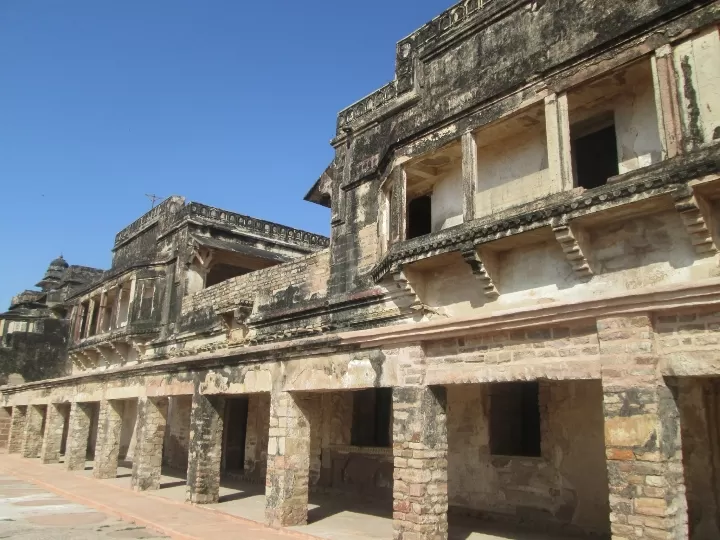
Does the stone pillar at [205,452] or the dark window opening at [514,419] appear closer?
the dark window opening at [514,419]

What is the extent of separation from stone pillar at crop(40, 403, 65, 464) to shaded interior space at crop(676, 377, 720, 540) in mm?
16909

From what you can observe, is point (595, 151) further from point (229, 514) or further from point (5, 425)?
point (5, 425)

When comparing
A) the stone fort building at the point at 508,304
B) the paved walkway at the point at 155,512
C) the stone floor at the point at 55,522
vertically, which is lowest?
the stone floor at the point at 55,522

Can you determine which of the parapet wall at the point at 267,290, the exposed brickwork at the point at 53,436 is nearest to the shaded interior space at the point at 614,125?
the parapet wall at the point at 267,290

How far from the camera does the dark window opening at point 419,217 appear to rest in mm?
12203

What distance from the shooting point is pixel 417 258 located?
9555 millimetres

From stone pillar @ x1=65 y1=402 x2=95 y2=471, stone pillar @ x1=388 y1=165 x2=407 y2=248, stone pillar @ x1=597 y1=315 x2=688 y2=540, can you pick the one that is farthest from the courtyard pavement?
stone pillar @ x1=388 y1=165 x2=407 y2=248

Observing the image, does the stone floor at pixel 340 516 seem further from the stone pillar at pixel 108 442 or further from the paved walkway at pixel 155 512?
the stone pillar at pixel 108 442

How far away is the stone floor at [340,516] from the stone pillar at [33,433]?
8180mm

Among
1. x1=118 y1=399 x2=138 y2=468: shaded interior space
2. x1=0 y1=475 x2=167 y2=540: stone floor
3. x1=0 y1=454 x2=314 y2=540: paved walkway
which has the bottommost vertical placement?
x1=0 y1=475 x2=167 y2=540: stone floor

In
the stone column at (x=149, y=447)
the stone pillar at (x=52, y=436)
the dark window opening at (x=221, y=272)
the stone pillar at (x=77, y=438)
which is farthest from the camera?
the dark window opening at (x=221, y=272)

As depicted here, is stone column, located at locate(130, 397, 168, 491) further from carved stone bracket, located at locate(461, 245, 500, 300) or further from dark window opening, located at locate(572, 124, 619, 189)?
dark window opening, located at locate(572, 124, 619, 189)

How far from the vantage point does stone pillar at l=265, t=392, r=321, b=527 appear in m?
8.65

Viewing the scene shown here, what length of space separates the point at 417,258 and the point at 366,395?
13.9ft
